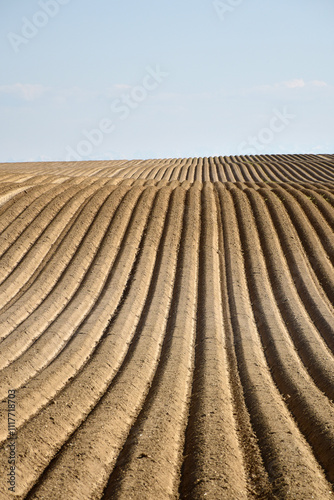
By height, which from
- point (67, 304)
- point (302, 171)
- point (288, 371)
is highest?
point (302, 171)

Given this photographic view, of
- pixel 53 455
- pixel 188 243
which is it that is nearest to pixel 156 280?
pixel 188 243

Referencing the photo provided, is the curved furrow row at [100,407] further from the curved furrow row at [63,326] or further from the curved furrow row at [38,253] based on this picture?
the curved furrow row at [38,253]

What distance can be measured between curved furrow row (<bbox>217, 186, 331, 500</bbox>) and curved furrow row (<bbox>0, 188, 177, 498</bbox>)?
1.91 m

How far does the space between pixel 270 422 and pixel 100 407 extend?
2.70 metres

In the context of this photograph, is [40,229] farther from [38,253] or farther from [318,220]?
[318,220]

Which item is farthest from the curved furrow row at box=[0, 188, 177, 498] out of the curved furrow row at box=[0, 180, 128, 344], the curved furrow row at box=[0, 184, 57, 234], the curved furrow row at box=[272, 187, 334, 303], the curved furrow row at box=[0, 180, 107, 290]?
the curved furrow row at box=[0, 184, 57, 234]

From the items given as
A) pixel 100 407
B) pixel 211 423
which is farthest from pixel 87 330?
pixel 211 423

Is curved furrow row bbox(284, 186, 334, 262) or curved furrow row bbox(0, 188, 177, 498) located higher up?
curved furrow row bbox(284, 186, 334, 262)

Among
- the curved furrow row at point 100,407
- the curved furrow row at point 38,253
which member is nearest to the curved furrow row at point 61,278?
the curved furrow row at point 38,253

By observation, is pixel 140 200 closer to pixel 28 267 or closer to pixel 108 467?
pixel 28 267

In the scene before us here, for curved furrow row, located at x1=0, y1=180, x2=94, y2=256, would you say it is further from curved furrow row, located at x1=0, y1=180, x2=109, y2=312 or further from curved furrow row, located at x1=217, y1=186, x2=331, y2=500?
curved furrow row, located at x1=217, y1=186, x2=331, y2=500

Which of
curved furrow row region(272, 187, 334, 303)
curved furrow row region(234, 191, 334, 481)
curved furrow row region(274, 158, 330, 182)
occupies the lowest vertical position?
curved furrow row region(234, 191, 334, 481)

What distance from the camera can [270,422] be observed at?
24.8 feet

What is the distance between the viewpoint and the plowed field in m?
6.25
